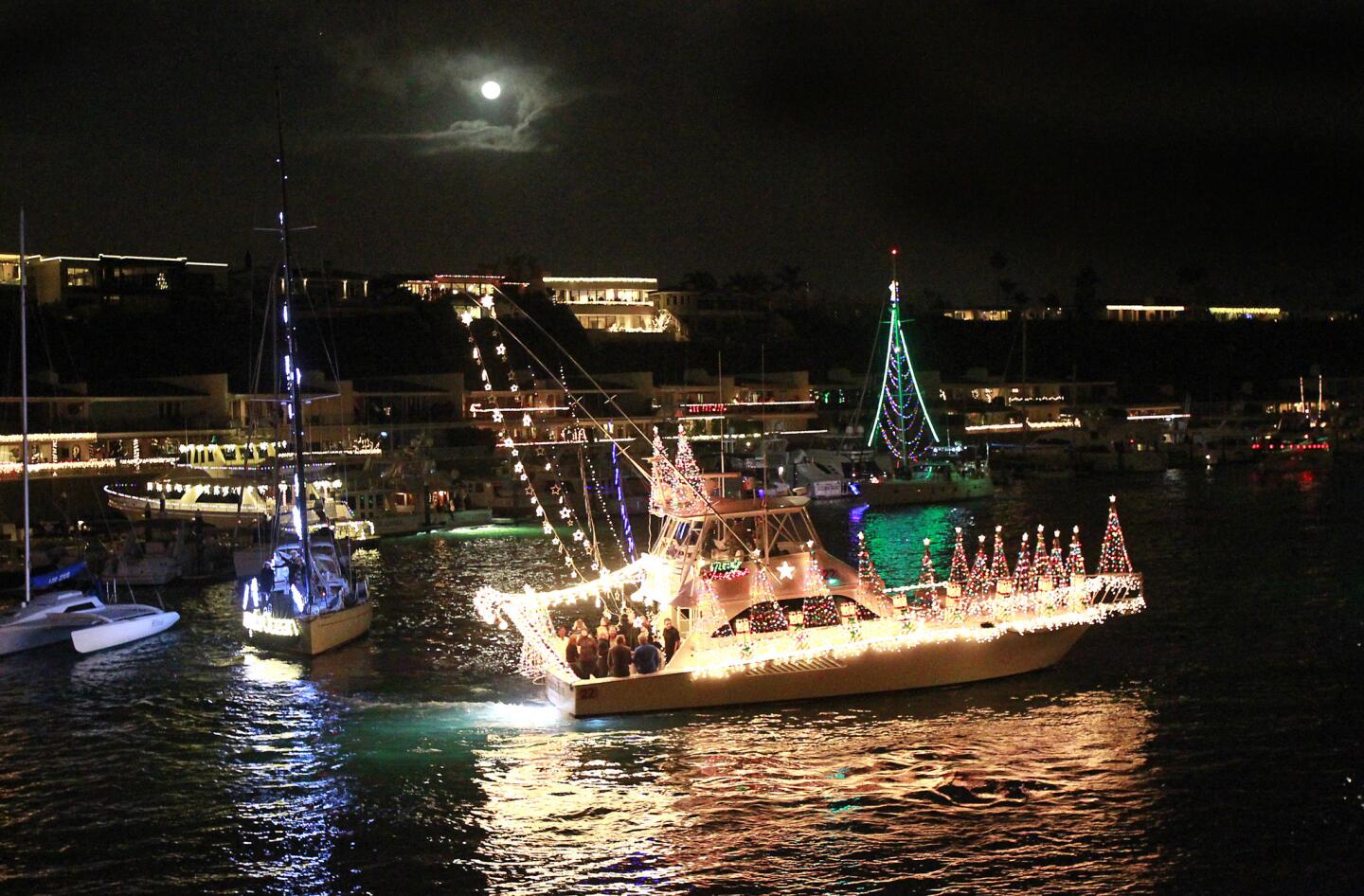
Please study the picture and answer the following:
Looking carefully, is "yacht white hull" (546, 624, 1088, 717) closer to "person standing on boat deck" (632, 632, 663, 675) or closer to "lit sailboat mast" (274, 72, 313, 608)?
"person standing on boat deck" (632, 632, 663, 675)

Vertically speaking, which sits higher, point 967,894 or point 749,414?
point 749,414

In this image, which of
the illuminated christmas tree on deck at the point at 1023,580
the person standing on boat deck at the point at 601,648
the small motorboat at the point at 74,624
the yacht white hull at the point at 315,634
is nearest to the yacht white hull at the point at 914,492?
the yacht white hull at the point at 315,634

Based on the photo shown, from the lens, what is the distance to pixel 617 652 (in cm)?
2436

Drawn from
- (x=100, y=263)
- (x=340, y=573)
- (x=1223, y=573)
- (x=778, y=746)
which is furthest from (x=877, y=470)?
(x=100, y=263)

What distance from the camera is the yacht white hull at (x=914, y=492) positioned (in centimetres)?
7556

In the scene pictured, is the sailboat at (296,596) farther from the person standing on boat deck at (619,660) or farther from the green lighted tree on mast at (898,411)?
the green lighted tree on mast at (898,411)

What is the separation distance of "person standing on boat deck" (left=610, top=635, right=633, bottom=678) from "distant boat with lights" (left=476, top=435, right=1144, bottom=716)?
0.15 m

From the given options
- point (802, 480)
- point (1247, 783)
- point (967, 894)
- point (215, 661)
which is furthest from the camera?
point (802, 480)

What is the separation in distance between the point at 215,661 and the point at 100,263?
94.5 m

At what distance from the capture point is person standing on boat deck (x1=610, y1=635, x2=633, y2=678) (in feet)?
79.8

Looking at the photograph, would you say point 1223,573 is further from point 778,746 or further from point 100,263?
point 100,263

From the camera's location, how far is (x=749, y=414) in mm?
104562

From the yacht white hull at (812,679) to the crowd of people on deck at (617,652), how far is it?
0.68 ft

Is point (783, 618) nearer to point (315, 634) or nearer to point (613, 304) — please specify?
point (315, 634)
